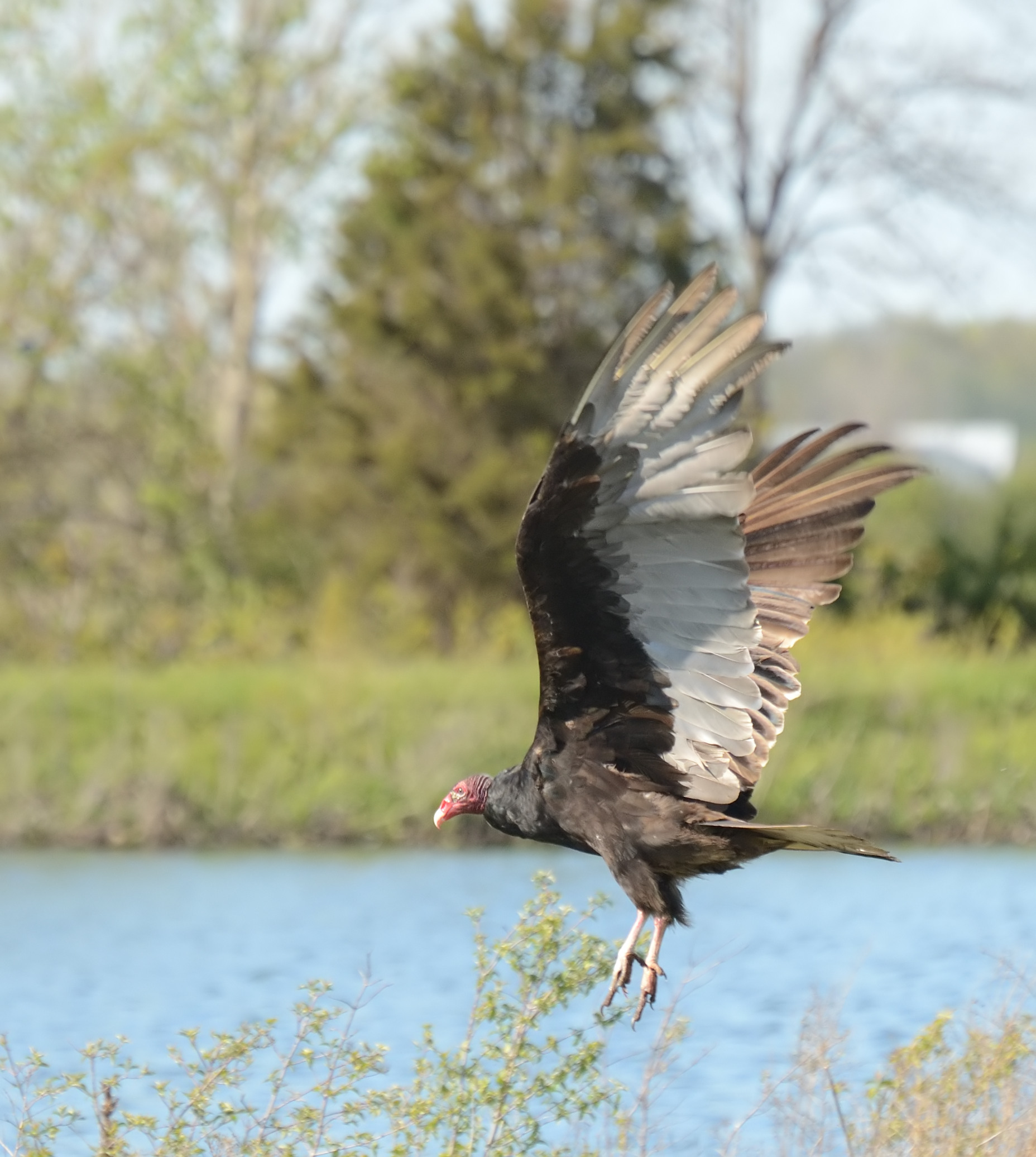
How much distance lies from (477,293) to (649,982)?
1513 centimetres

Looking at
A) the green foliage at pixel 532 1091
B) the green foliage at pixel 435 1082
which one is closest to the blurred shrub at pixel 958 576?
the green foliage at pixel 532 1091

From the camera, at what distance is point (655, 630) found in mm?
4941

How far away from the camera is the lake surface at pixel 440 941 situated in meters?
7.98

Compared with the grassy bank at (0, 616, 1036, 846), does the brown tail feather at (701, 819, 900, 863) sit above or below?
above

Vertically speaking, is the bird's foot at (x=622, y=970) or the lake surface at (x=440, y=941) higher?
the bird's foot at (x=622, y=970)

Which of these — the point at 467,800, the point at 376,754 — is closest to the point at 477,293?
the point at 376,754

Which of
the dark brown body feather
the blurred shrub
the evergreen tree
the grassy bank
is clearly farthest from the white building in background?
the dark brown body feather

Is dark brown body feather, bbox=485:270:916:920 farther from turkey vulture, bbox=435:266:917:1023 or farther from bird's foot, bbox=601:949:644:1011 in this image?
bird's foot, bbox=601:949:644:1011

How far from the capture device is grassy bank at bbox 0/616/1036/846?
13.3m

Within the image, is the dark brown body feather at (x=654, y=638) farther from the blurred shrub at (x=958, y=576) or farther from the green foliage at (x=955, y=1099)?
the blurred shrub at (x=958, y=576)

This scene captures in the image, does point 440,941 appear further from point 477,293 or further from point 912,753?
point 477,293

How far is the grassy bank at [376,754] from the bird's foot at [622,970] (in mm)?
8015

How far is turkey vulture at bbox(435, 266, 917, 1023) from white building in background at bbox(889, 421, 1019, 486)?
32.0m

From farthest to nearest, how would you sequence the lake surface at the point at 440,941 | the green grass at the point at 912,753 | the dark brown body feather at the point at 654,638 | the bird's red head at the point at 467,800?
1. the green grass at the point at 912,753
2. the lake surface at the point at 440,941
3. the bird's red head at the point at 467,800
4. the dark brown body feather at the point at 654,638
